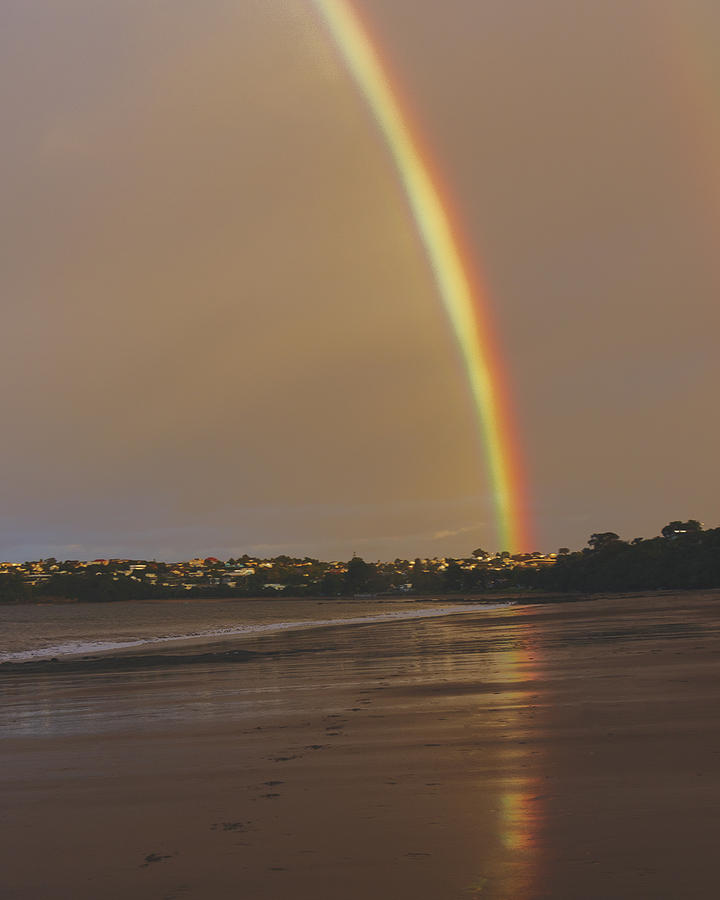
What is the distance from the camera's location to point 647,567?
439 ft

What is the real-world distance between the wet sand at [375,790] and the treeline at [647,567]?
105 metres

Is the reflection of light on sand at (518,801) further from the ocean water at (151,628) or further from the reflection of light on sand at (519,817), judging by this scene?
the ocean water at (151,628)

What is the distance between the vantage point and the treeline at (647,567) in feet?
387

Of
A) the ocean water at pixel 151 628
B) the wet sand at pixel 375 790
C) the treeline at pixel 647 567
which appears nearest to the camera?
the wet sand at pixel 375 790

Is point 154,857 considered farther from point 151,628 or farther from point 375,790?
point 151,628

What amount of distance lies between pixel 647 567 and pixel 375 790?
432 feet

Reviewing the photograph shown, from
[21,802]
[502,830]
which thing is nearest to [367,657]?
[21,802]

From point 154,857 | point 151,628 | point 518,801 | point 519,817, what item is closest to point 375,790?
point 518,801

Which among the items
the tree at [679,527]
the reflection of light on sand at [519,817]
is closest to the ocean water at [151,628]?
the reflection of light on sand at [519,817]

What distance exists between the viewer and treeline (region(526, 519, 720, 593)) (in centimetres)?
11794

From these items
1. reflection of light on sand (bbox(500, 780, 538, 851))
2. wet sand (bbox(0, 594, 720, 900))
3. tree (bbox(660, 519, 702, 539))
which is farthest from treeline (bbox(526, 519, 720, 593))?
reflection of light on sand (bbox(500, 780, 538, 851))

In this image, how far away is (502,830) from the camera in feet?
22.6

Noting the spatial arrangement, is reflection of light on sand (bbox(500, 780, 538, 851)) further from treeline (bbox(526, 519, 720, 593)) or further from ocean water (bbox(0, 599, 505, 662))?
treeline (bbox(526, 519, 720, 593))

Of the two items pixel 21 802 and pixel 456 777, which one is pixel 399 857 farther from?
pixel 21 802
